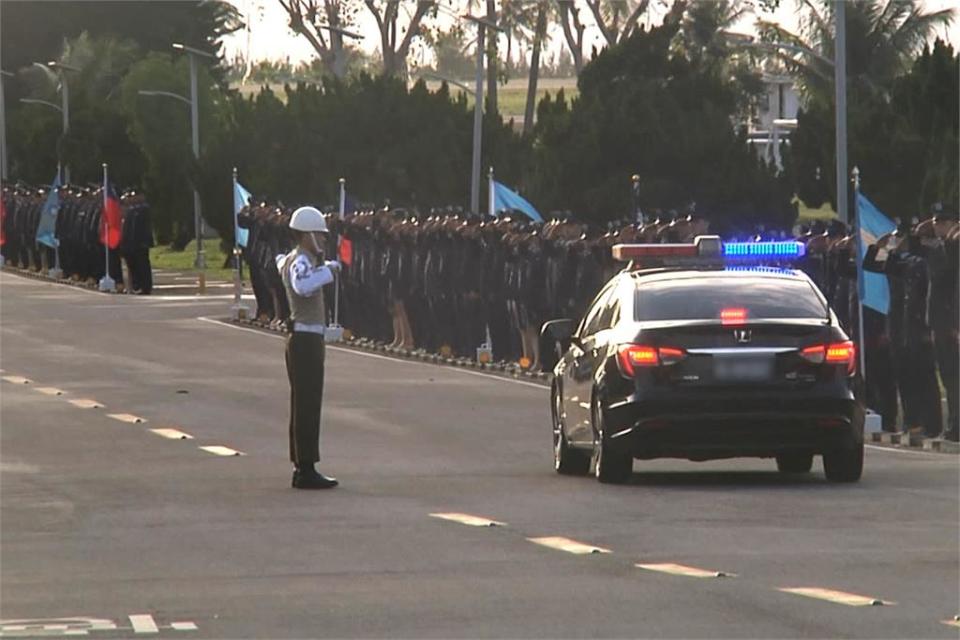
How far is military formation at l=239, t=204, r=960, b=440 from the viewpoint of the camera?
21984 millimetres

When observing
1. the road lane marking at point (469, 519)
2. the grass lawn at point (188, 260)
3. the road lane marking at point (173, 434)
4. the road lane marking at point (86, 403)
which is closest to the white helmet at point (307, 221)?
the road lane marking at point (469, 519)

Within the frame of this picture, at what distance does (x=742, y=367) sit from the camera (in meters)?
16.8

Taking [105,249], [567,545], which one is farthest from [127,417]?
[105,249]

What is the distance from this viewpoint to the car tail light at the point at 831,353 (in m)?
16.9

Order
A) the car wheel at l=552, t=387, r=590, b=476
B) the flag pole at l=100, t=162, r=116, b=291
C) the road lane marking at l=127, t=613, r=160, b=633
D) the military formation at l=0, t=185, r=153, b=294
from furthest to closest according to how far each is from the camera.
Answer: the flag pole at l=100, t=162, r=116, b=291 → the military formation at l=0, t=185, r=153, b=294 → the car wheel at l=552, t=387, r=590, b=476 → the road lane marking at l=127, t=613, r=160, b=633

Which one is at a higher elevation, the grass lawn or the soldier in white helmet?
the soldier in white helmet

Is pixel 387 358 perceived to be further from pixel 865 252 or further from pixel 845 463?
pixel 845 463

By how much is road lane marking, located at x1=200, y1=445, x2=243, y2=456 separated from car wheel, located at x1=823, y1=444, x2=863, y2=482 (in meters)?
5.17

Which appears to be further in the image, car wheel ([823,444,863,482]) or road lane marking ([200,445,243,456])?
road lane marking ([200,445,243,456])

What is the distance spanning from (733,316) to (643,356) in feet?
1.99

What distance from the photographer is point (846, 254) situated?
24.1m

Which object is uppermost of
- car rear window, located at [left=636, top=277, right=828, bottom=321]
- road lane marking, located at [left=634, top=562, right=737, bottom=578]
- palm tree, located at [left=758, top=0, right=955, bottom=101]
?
palm tree, located at [left=758, top=0, right=955, bottom=101]

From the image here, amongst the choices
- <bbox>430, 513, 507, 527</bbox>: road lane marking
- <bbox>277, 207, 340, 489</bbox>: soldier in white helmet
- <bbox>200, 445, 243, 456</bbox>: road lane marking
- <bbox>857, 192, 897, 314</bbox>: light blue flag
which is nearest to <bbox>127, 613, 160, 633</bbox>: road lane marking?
<bbox>430, 513, 507, 527</bbox>: road lane marking

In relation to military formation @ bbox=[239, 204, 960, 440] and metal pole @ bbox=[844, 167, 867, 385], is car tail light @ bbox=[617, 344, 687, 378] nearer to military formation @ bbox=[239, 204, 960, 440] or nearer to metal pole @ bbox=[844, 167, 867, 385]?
military formation @ bbox=[239, 204, 960, 440]
